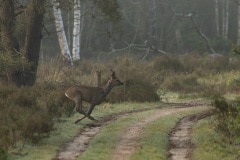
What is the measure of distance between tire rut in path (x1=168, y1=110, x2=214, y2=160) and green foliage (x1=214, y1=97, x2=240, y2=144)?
34.3 inches

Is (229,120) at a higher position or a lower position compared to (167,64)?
lower

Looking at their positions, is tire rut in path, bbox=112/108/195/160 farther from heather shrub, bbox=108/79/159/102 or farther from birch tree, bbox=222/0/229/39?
birch tree, bbox=222/0/229/39

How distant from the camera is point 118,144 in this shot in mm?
13344

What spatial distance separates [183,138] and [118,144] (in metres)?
1.90

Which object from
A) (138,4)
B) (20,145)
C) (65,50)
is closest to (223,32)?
(138,4)

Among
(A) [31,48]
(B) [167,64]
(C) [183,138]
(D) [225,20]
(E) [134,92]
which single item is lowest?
(C) [183,138]

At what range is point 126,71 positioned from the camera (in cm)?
2369

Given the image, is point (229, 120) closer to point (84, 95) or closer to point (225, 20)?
point (84, 95)

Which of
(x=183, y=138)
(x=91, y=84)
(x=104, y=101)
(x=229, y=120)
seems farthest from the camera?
(x=91, y=84)

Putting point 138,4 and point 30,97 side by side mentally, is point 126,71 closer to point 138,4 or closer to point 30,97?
point 30,97

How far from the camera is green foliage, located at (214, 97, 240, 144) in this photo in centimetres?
1275

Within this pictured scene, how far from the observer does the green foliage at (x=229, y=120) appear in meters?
12.8

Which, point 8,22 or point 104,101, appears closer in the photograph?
point 8,22

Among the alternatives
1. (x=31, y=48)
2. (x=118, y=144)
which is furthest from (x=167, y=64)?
(x=118, y=144)
